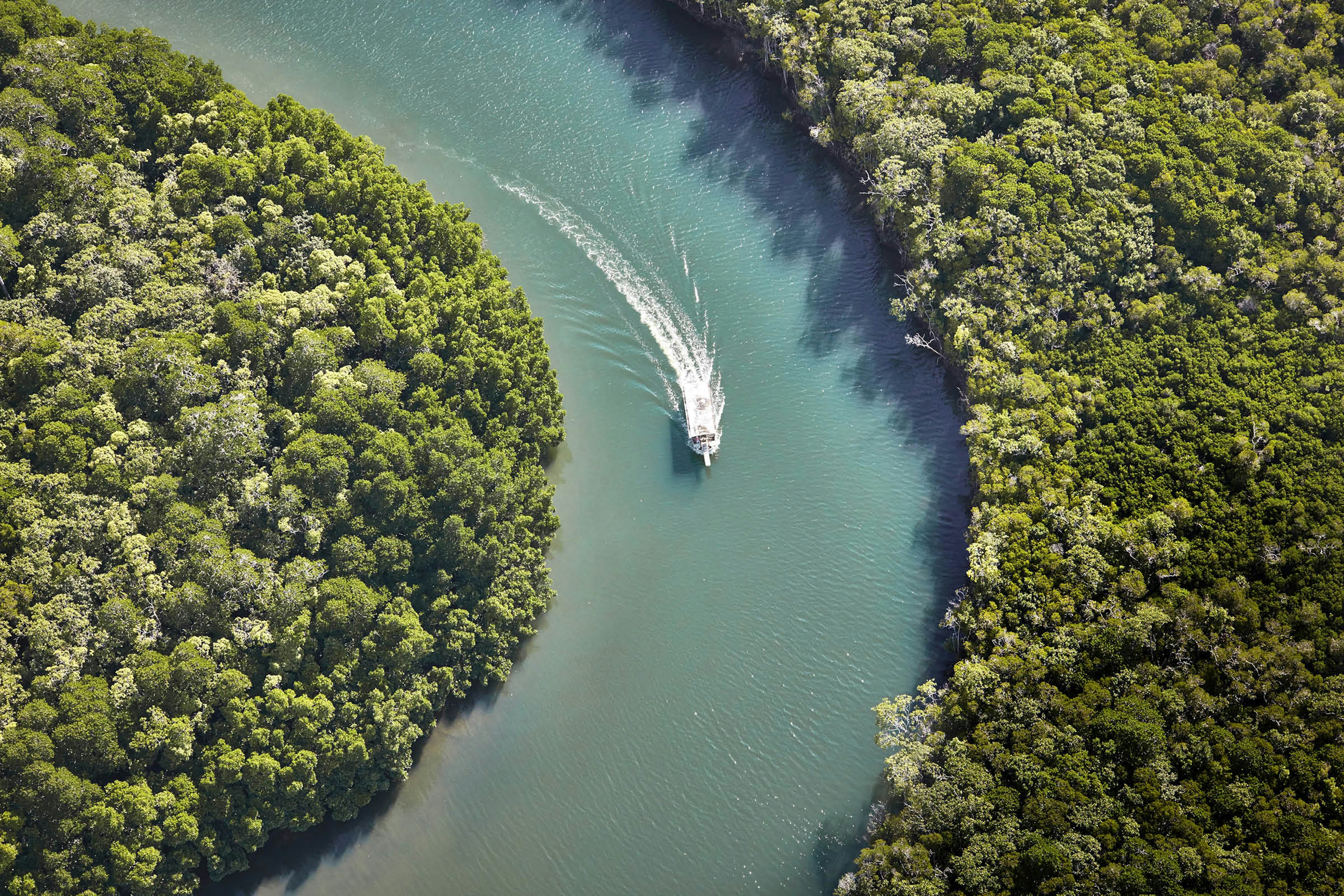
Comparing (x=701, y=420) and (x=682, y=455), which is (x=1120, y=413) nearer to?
(x=701, y=420)

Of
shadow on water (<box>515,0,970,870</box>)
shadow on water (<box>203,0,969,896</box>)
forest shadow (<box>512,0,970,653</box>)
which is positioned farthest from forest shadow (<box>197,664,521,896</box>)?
forest shadow (<box>512,0,970,653</box>)

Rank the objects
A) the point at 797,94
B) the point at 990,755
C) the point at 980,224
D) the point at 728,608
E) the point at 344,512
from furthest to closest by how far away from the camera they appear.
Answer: the point at 797,94 → the point at 980,224 → the point at 728,608 → the point at 344,512 → the point at 990,755

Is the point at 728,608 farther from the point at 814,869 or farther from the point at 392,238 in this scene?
the point at 392,238

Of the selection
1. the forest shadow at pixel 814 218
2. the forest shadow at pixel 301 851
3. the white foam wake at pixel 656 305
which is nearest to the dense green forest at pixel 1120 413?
the forest shadow at pixel 814 218

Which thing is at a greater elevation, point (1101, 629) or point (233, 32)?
point (1101, 629)

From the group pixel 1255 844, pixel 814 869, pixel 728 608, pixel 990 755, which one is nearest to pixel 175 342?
pixel 728 608

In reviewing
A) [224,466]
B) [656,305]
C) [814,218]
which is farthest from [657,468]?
[224,466]
